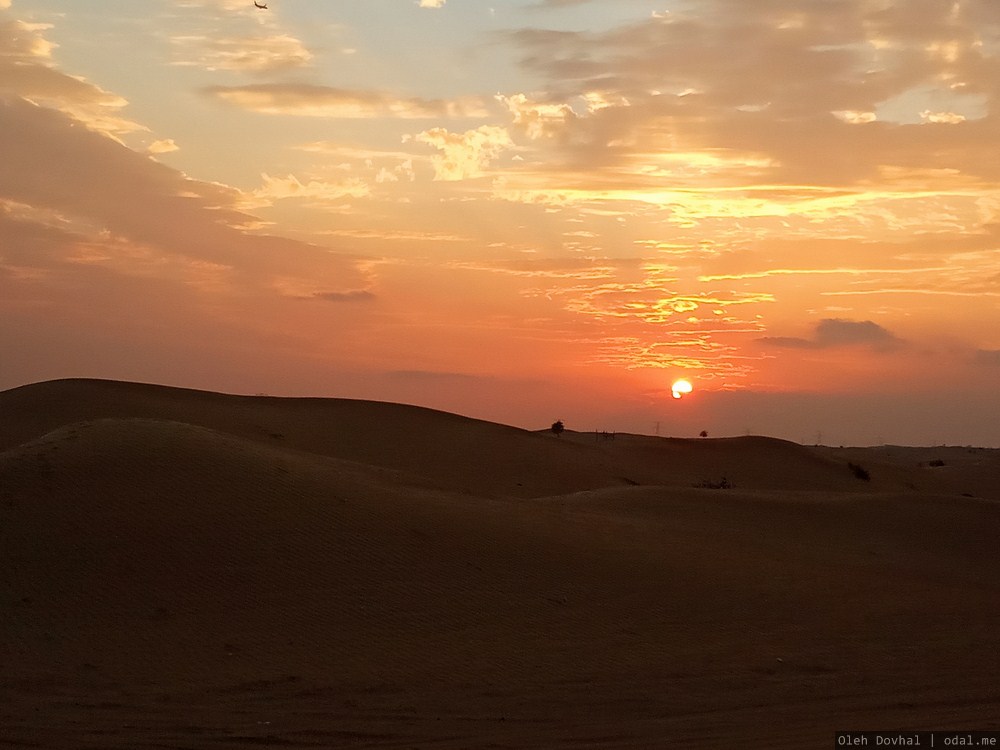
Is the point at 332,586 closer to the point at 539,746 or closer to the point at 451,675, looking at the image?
the point at 451,675

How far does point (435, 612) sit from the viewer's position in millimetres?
14328

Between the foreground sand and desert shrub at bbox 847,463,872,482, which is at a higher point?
desert shrub at bbox 847,463,872,482

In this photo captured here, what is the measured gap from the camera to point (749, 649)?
1334cm

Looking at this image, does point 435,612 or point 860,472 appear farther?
point 860,472

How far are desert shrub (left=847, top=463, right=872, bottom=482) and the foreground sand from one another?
20795mm

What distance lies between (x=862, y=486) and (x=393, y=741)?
3892cm

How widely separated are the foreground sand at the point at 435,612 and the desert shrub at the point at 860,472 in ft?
68.2

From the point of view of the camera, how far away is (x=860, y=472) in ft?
156

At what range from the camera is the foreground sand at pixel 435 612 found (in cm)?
1022

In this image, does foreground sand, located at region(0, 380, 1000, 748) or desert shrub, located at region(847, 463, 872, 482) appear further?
desert shrub, located at region(847, 463, 872, 482)

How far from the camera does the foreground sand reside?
1022cm

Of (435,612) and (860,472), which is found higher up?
(860,472)

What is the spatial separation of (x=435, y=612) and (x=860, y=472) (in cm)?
3719

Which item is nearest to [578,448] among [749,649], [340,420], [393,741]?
[340,420]
